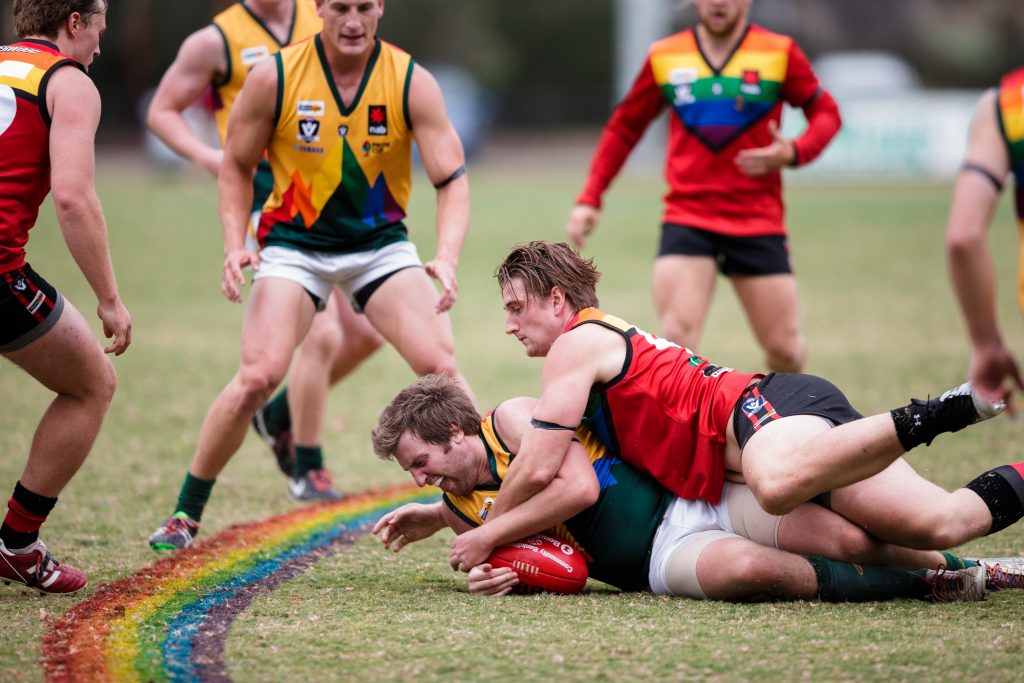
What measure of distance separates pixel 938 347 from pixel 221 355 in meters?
5.91

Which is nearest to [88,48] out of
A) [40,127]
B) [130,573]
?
[40,127]

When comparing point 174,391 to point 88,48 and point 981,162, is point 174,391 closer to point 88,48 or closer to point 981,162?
point 88,48

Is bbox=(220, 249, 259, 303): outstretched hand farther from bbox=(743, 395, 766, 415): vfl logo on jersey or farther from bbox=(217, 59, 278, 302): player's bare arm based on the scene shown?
bbox=(743, 395, 766, 415): vfl logo on jersey

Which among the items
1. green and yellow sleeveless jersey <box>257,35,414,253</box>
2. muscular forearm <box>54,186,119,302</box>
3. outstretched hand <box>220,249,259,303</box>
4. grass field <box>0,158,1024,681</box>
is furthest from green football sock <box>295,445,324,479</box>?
muscular forearm <box>54,186,119,302</box>

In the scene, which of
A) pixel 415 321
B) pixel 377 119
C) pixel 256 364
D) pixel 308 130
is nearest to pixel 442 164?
pixel 377 119

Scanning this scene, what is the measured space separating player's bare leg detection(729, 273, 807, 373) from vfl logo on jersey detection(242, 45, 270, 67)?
275 centimetres

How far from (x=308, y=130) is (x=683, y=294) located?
227 cm

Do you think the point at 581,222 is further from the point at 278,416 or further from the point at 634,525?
the point at 634,525

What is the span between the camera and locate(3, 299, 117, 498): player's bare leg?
4.59 m

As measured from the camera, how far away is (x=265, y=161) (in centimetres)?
645

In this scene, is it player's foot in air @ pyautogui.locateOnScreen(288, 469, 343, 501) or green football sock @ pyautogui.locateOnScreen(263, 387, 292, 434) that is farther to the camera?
green football sock @ pyautogui.locateOnScreen(263, 387, 292, 434)

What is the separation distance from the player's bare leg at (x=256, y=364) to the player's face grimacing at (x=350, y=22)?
40.8 inches

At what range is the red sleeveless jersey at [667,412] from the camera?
177 inches

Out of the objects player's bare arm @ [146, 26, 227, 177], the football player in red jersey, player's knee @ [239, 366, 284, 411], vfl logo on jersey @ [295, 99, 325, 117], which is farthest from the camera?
player's bare arm @ [146, 26, 227, 177]
